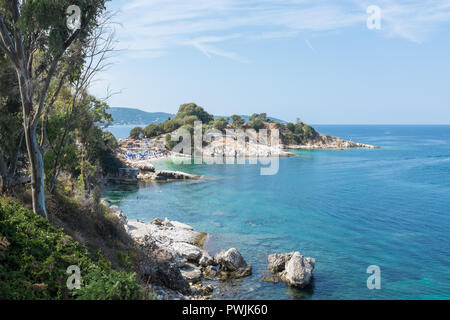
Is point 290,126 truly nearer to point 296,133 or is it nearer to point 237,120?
point 296,133

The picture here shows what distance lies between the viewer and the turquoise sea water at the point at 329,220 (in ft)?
72.9

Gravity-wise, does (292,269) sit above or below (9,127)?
below

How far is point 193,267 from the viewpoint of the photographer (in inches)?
921

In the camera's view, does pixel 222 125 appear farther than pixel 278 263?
Yes

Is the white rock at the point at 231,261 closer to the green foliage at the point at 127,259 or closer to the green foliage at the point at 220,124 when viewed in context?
the green foliage at the point at 127,259

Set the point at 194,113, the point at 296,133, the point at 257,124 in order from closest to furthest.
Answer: the point at 257,124
the point at 194,113
the point at 296,133

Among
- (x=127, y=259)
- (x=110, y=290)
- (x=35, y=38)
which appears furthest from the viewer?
(x=127, y=259)

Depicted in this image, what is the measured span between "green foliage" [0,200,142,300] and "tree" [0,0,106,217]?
2.59 meters

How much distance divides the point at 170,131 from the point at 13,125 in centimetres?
9796

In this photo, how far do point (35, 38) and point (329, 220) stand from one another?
110 feet

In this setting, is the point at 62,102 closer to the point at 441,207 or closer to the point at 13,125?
the point at 13,125

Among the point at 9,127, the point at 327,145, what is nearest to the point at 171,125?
the point at 327,145

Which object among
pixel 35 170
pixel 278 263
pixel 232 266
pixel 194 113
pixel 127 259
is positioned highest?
pixel 194 113

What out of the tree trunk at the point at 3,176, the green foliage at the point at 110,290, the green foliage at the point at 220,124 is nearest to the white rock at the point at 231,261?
the tree trunk at the point at 3,176
